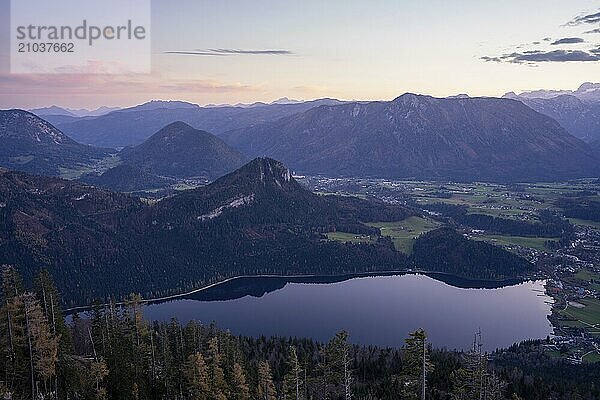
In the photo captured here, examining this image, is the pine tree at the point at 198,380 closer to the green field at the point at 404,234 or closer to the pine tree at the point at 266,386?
the pine tree at the point at 266,386

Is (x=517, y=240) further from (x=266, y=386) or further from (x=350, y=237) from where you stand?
(x=266, y=386)

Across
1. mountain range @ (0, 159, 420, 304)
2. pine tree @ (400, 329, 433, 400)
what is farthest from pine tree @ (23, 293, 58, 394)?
mountain range @ (0, 159, 420, 304)

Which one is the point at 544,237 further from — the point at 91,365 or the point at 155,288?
the point at 91,365

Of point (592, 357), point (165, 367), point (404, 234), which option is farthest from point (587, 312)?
point (165, 367)

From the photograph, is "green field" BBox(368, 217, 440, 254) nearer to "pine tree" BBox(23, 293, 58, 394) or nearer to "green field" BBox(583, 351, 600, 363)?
"green field" BBox(583, 351, 600, 363)

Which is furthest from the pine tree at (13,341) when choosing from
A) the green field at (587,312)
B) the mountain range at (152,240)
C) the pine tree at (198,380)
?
the green field at (587,312)

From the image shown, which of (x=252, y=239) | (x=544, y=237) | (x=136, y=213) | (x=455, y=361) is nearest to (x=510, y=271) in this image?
(x=544, y=237)
